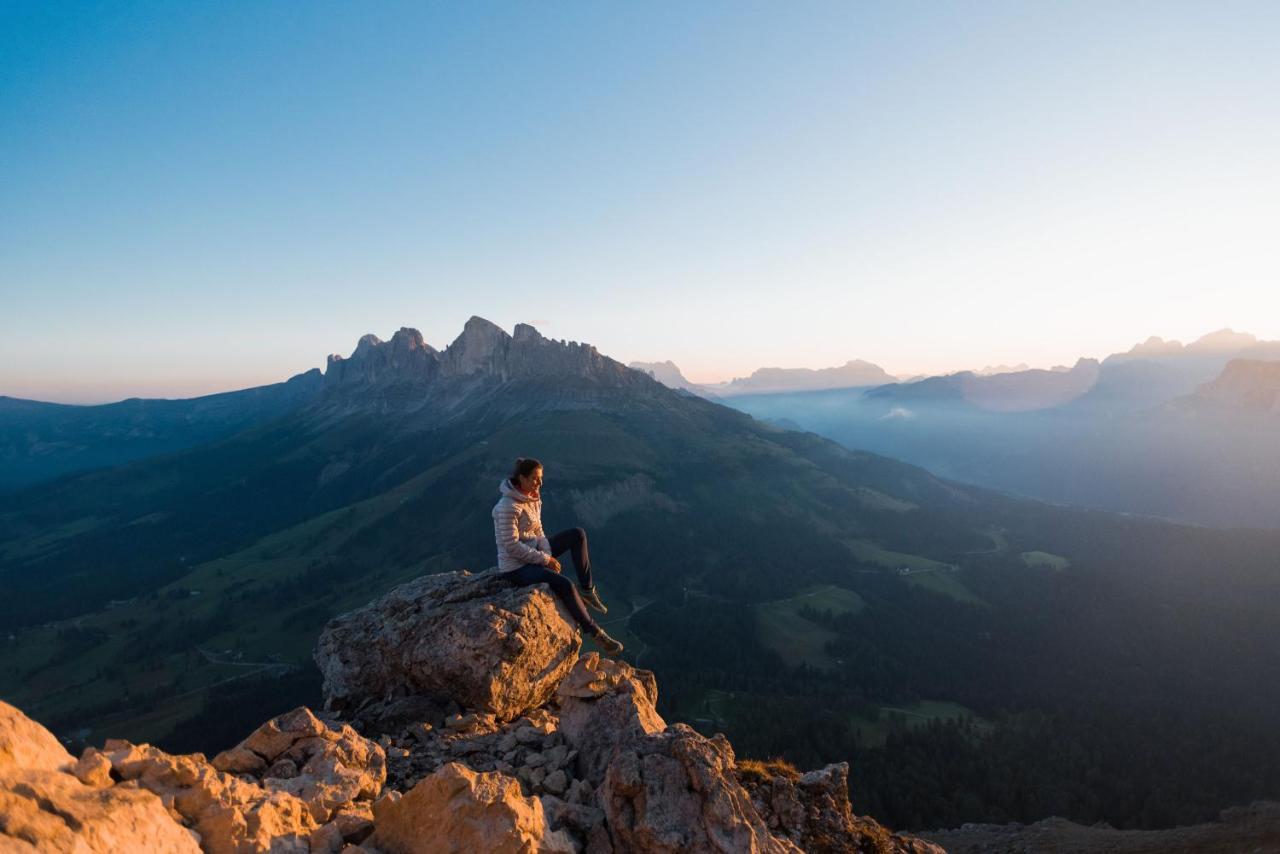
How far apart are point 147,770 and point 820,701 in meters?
157

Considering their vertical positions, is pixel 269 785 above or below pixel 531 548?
below

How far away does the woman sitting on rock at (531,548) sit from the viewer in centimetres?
1917

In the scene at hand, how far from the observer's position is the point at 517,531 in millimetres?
19797

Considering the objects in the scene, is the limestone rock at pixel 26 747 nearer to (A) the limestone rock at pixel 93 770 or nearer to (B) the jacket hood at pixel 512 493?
(A) the limestone rock at pixel 93 770

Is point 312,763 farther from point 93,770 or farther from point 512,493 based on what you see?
point 512,493

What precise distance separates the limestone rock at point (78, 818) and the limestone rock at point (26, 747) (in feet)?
0.99

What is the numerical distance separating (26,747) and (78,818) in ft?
6.42

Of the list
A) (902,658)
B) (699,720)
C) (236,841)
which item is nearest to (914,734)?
(699,720)

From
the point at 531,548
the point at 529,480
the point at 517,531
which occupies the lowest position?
the point at 531,548

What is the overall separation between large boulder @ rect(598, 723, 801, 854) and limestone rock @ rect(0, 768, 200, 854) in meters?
8.08

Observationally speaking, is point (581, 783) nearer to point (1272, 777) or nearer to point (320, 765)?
point (320, 765)

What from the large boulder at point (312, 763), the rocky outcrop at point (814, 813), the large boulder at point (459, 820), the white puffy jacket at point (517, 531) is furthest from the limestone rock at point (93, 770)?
the rocky outcrop at point (814, 813)

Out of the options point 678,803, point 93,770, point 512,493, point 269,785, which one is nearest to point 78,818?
point 93,770

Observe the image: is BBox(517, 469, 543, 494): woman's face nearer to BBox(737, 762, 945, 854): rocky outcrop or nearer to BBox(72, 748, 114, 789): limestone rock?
BBox(737, 762, 945, 854): rocky outcrop
